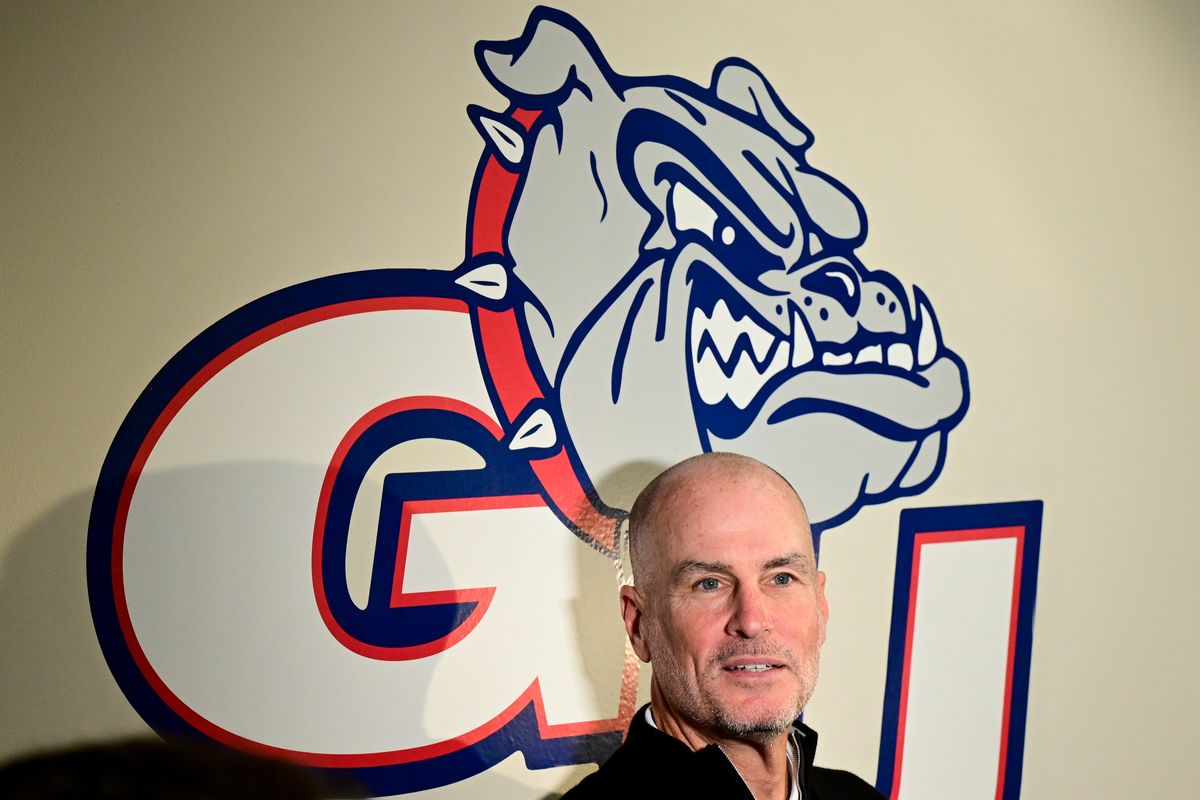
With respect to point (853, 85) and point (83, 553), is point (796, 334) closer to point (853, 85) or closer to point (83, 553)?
point (853, 85)

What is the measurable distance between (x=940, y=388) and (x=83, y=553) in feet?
4.56

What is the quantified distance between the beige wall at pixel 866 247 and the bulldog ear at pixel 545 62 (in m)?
0.03

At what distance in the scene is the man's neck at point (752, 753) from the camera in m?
1.56

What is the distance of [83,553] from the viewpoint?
153cm

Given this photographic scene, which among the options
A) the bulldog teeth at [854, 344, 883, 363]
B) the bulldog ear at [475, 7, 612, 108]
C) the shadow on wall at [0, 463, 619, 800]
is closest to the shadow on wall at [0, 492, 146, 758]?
the shadow on wall at [0, 463, 619, 800]

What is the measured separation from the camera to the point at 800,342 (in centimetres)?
192

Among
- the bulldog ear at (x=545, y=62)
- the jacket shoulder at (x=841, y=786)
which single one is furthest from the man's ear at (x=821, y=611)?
the bulldog ear at (x=545, y=62)

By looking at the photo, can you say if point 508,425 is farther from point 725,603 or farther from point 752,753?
point 752,753

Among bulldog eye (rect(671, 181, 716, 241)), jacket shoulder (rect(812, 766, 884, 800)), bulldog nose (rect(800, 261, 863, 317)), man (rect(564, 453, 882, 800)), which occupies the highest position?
bulldog eye (rect(671, 181, 716, 241))

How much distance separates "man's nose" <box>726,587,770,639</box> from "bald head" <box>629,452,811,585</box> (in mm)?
142

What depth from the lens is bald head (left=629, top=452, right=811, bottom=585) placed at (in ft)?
5.33

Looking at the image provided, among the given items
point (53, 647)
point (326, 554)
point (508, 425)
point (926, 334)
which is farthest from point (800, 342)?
point (53, 647)

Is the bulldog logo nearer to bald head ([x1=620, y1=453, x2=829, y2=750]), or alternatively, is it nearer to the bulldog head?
the bulldog head

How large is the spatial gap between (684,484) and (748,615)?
8.3 inches
